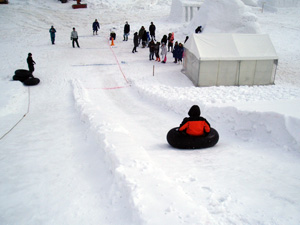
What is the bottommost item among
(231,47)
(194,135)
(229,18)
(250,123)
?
(250,123)

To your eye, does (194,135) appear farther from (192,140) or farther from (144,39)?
(144,39)

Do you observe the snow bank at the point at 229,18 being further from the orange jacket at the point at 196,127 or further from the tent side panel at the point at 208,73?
the orange jacket at the point at 196,127

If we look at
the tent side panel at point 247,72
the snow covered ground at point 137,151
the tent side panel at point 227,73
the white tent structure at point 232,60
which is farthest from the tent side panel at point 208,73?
the tent side panel at point 247,72

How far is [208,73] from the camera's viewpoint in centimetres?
1334

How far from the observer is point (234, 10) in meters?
20.6

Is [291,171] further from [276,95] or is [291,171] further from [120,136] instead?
[276,95]

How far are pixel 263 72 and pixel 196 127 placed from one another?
9173 mm

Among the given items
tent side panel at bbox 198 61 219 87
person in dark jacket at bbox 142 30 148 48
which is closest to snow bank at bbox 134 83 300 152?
tent side panel at bbox 198 61 219 87

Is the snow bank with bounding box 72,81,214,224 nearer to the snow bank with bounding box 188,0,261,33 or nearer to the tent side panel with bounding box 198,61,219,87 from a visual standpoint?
the tent side panel with bounding box 198,61,219,87

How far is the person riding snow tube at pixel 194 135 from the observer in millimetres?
6566

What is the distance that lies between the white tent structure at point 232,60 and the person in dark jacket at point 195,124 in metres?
7.14

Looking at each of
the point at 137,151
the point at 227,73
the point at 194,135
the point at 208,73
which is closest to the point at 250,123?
the point at 194,135

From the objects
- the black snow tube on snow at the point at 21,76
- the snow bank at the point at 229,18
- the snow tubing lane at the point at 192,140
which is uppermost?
the snow bank at the point at 229,18

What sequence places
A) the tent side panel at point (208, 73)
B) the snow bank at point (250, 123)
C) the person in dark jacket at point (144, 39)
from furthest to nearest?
1. the person in dark jacket at point (144, 39)
2. the tent side panel at point (208, 73)
3. the snow bank at point (250, 123)
